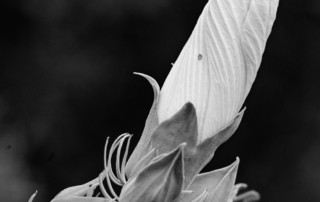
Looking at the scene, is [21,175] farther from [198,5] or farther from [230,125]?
[230,125]

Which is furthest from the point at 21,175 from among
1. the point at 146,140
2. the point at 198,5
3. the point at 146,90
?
the point at 146,140

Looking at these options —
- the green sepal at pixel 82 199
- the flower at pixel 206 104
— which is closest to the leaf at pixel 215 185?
the flower at pixel 206 104

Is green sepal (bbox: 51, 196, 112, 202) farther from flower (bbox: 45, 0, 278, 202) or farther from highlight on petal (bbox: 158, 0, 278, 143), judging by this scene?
highlight on petal (bbox: 158, 0, 278, 143)

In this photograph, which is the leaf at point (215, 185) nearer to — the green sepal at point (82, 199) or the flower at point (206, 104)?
the flower at point (206, 104)

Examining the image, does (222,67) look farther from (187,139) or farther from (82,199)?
(82,199)

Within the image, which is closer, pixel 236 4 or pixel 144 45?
pixel 236 4

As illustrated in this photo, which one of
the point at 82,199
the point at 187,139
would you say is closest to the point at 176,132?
the point at 187,139
